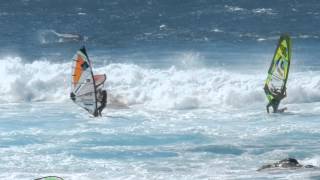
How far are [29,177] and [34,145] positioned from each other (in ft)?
12.9

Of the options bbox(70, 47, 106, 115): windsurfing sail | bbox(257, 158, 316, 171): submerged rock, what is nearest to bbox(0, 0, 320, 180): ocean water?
bbox(257, 158, 316, 171): submerged rock

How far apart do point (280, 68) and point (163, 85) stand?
6358mm

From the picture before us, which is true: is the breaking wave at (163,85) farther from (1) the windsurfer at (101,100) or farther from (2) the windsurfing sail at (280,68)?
(1) the windsurfer at (101,100)

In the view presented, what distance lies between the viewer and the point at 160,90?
3647 centimetres

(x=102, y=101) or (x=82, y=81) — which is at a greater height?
(x=82, y=81)

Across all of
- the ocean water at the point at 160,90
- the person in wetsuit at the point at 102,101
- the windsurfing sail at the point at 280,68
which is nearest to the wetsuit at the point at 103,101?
the person in wetsuit at the point at 102,101

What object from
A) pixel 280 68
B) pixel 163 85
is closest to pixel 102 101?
pixel 280 68

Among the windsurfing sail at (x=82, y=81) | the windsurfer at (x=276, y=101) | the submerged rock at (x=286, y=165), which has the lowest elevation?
the submerged rock at (x=286, y=165)

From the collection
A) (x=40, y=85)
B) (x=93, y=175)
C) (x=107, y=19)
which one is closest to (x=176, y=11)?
(x=107, y=19)

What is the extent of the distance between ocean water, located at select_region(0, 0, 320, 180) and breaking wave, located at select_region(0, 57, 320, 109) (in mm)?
56

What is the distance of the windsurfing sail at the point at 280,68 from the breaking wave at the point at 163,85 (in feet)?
6.95

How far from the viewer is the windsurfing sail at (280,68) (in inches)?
1240

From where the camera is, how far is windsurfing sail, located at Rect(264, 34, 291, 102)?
3150cm

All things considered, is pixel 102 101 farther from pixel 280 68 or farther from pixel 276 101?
pixel 280 68
